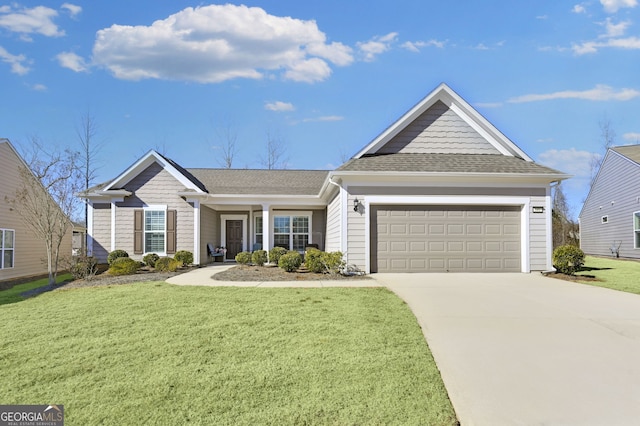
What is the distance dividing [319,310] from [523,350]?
3269 mm

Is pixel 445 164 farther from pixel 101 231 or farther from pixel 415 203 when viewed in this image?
pixel 101 231

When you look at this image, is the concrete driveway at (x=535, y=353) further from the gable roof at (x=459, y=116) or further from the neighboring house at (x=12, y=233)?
the neighboring house at (x=12, y=233)

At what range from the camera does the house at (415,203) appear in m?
12.6

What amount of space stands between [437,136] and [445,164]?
4.98 feet

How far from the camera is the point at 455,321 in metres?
6.58

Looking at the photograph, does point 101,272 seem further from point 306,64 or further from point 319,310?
point 306,64

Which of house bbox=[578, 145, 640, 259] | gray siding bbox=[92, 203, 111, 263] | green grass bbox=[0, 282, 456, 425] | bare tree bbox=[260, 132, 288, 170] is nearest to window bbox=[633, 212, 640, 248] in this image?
house bbox=[578, 145, 640, 259]

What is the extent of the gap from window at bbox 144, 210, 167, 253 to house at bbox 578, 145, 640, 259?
22834mm

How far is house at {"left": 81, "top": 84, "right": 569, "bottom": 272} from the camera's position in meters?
12.6

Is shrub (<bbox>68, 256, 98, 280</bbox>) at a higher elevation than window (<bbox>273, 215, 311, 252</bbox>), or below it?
below

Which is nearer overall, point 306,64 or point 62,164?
point 62,164

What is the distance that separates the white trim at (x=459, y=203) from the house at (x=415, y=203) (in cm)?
3

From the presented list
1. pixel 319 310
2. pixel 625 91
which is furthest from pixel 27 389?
pixel 625 91

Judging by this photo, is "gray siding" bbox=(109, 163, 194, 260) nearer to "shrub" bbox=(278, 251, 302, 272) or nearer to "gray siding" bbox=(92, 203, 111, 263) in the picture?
"gray siding" bbox=(92, 203, 111, 263)
